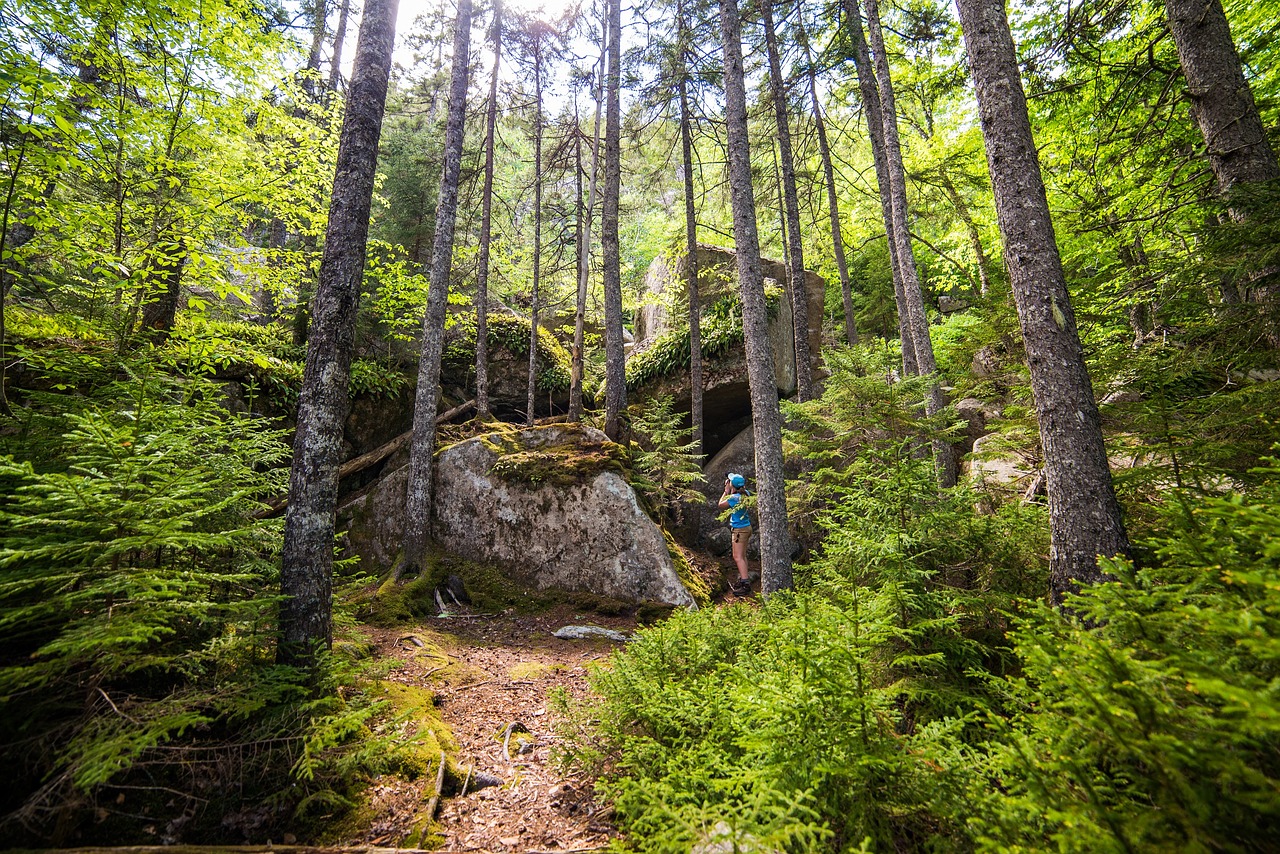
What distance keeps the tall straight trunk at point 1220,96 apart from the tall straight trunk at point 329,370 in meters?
8.53

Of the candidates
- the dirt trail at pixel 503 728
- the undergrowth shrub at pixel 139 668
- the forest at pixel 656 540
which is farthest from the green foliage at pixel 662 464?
the undergrowth shrub at pixel 139 668

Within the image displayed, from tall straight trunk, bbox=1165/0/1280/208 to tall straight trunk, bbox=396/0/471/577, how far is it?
34.3 feet

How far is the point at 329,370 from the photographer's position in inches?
167

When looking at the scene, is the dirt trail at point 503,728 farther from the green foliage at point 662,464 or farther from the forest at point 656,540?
the green foliage at point 662,464

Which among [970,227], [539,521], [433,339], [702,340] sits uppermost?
[970,227]

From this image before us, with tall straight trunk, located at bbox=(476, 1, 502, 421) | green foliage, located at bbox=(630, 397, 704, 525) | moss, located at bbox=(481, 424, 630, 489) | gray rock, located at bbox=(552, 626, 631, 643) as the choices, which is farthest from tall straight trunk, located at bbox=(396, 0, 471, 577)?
green foliage, located at bbox=(630, 397, 704, 525)

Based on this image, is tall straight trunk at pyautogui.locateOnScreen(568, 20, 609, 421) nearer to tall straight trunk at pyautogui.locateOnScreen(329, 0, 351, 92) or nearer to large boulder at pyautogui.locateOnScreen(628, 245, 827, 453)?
large boulder at pyautogui.locateOnScreen(628, 245, 827, 453)

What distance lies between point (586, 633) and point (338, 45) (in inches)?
752

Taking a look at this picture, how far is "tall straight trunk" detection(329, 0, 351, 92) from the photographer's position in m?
14.0

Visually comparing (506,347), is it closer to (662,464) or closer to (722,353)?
(722,353)

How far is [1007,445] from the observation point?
18.7 ft

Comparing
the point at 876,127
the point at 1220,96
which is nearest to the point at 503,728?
the point at 1220,96

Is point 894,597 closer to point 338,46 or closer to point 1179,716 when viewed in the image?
point 1179,716

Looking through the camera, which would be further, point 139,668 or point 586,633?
point 586,633
